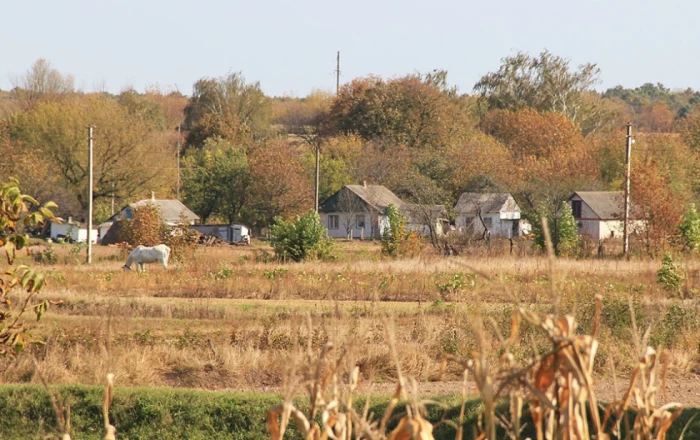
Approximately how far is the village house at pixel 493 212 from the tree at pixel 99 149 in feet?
66.2

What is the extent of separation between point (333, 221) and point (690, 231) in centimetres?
3300

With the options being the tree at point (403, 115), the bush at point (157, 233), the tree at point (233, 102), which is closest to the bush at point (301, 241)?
the bush at point (157, 233)

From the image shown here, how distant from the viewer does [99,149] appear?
64.8 m

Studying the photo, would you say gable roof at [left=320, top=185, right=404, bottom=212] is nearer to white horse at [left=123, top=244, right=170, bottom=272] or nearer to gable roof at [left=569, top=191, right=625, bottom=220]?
gable roof at [left=569, top=191, right=625, bottom=220]

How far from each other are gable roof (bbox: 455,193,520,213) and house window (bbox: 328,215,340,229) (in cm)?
855

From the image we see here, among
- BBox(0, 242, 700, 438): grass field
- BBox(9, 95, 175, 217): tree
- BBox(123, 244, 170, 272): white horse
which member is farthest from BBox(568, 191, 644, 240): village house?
BBox(123, 244, 170, 272): white horse

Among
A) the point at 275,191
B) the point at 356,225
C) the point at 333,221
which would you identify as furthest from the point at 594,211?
the point at 275,191

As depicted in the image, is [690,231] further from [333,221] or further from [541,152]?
[541,152]

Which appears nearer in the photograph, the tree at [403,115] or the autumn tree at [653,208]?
the autumn tree at [653,208]

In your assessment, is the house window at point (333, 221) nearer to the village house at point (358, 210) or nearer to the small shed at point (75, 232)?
the village house at point (358, 210)

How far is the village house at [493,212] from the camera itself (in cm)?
6306

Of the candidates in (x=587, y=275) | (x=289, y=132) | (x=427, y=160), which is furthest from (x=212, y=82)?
(x=587, y=275)

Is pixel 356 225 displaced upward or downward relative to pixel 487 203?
downward

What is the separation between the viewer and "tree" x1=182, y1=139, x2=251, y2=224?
68.6 metres
